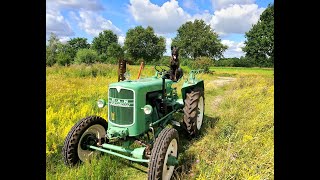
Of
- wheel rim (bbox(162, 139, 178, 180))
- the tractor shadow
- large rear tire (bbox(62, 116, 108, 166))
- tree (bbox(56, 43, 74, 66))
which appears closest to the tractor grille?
large rear tire (bbox(62, 116, 108, 166))

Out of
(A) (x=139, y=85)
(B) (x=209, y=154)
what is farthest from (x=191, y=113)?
(A) (x=139, y=85)

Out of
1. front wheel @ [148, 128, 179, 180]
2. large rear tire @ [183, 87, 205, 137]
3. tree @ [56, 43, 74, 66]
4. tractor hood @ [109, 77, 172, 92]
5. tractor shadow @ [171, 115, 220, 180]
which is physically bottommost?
tractor shadow @ [171, 115, 220, 180]

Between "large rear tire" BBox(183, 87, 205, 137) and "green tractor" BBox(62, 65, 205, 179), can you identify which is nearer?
"green tractor" BBox(62, 65, 205, 179)

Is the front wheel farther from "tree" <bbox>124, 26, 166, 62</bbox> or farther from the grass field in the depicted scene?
"tree" <bbox>124, 26, 166, 62</bbox>

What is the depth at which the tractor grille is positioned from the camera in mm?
3920

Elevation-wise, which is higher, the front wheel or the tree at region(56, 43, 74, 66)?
the tree at region(56, 43, 74, 66)

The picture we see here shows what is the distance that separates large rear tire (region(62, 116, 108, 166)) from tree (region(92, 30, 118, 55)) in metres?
57.1

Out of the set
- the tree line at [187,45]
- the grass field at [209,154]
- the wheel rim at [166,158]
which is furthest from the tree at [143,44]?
the wheel rim at [166,158]
